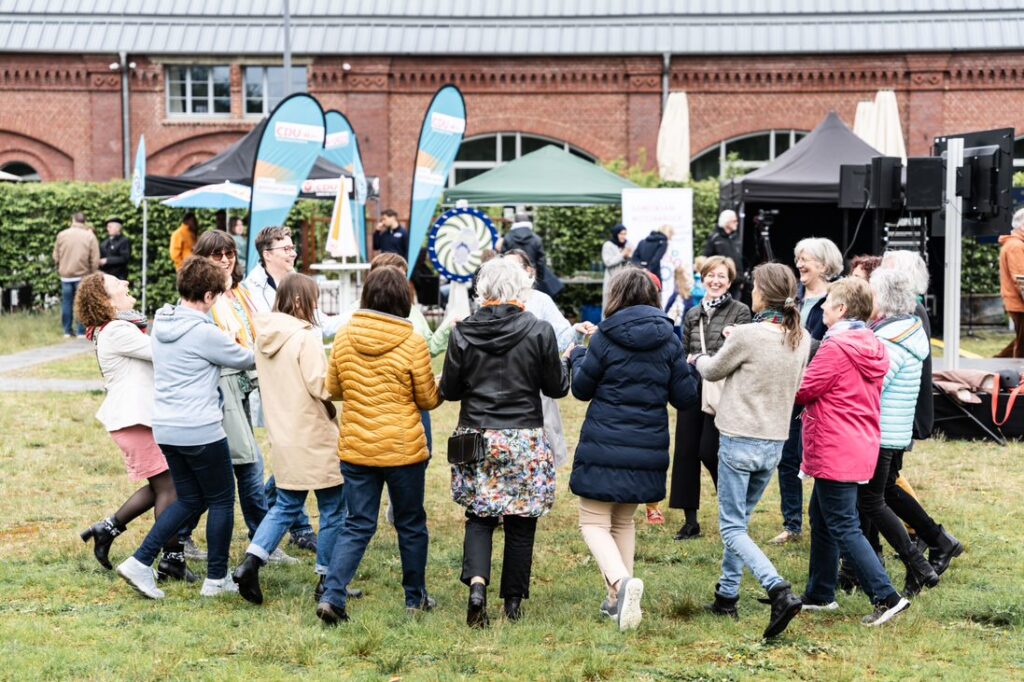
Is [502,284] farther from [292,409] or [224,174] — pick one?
[224,174]

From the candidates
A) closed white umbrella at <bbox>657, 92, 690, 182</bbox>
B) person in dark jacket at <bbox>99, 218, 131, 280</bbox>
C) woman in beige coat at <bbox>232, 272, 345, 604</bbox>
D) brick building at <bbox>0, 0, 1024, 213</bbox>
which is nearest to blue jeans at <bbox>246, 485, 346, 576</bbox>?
woman in beige coat at <bbox>232, 272, 345, 604</bbox>

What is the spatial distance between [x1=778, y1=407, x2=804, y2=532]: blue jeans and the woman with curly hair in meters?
3.43

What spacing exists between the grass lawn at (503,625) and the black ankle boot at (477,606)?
0.08 meters

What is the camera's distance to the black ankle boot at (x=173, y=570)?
647cm

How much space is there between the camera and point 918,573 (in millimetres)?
6172

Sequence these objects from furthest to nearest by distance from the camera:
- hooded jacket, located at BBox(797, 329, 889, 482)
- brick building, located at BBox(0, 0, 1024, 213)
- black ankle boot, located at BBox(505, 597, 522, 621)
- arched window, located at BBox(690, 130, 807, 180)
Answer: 1. arched window, located at BBox(690, 130, 807, 180)
2. brick building, located at BBox(0, 0, 1024, 213)
3. black ankle boot, located at BBox(505, 597, 522, 621)
4. hooded jacket, located at BBox(797, 329, 889, 482)

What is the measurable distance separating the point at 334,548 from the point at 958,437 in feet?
21.7

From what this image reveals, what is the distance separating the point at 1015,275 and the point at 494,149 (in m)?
17.7

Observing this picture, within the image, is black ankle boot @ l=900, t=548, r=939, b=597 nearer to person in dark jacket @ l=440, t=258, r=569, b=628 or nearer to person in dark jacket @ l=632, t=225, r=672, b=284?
person in dark jacket @ l=440, t=258, r=569, b=628

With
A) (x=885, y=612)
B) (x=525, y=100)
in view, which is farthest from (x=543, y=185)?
(x=885, y=612)

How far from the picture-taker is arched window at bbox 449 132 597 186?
93.0 feet

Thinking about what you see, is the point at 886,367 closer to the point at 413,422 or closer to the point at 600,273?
the point at 413,422

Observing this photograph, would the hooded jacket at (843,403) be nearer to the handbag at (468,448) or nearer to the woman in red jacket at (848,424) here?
the woman in red jacket at (848,424)

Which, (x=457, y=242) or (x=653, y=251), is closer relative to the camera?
(x=457, y=242)
